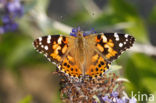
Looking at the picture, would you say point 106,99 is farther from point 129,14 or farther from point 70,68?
point 129,14

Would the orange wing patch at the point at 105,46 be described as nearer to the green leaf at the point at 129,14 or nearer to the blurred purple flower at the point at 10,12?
the blurred purple flower at the point at 10,12

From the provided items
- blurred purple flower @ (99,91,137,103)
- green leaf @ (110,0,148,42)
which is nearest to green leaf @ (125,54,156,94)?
green leaf @ (110,0,148,42)

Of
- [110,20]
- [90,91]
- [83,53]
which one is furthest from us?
[110,20]

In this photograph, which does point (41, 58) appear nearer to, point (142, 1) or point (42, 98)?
point (42, 98)

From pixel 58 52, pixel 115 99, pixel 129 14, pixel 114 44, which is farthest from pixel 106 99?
pixel 129 14

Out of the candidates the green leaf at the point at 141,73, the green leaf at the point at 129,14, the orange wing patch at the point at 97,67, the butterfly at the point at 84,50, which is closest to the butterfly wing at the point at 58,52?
the butterfly at the point at 84,50

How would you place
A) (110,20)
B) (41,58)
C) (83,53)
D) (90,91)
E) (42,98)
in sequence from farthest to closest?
(42,98) < (41,58) < (110,20) < (83,53) < (90,91)

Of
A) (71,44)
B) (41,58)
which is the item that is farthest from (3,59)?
(71,44)
